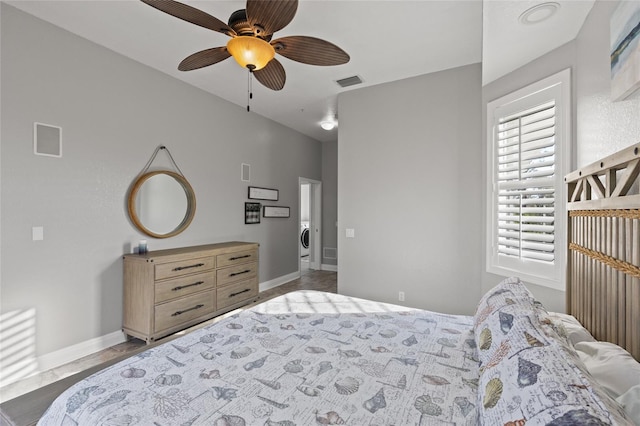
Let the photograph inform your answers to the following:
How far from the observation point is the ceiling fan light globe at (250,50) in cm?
182

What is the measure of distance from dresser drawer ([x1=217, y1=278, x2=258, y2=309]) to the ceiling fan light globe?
2.63 m

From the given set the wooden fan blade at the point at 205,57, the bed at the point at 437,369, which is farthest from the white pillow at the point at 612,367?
the wooden fan blade at the point at 205,57

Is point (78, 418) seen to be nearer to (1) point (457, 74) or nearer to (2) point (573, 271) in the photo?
(2) point (573, 271)

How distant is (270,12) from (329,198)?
16.5 ft

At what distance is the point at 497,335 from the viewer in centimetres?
106

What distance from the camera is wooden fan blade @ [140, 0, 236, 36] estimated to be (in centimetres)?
160

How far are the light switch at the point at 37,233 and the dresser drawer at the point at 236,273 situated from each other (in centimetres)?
161

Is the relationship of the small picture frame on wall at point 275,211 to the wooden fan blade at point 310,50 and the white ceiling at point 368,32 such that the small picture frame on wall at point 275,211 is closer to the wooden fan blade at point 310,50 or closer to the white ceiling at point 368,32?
the white ceiling at point 368,32

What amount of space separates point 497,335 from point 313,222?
570 cm

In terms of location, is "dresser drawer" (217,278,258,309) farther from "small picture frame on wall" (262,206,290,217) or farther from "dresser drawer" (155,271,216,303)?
"small picture frame on wall" (262,206,290,217)

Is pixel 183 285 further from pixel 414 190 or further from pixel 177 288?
pixel 414 190

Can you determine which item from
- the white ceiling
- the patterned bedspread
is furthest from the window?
the patterned bedspread

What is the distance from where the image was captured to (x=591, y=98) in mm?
1729

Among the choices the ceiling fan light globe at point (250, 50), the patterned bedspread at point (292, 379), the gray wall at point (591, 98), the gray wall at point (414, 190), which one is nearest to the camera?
the patterned bedspread at point (292, 379)
